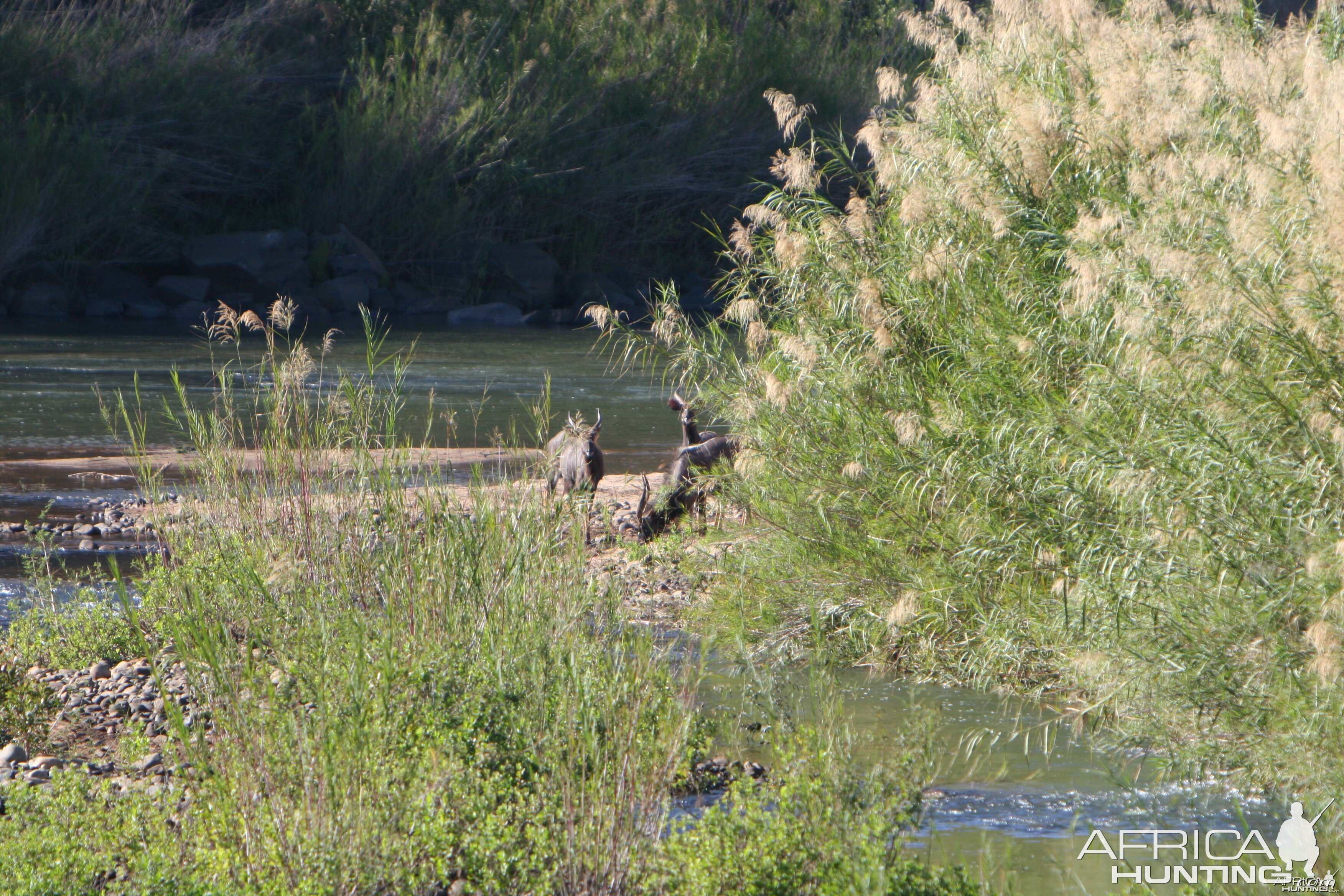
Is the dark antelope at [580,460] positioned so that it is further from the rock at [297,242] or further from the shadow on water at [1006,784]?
the rock at [297,242]

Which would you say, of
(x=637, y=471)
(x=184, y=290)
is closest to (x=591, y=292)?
(x=184, y=290)

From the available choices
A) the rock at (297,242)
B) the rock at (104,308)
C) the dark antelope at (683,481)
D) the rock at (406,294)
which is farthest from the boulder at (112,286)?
the dark antelope at (683,481)

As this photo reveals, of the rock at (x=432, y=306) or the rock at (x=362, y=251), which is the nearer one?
the rock at (x=362, y=251)

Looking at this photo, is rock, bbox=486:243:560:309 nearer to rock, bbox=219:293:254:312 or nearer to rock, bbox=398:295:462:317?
rock, bbox=398:295:462:317

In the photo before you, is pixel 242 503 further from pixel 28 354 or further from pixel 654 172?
pixel 654 172

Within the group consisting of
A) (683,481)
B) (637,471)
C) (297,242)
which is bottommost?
(637,471)

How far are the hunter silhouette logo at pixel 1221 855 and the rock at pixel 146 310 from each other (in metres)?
25.7

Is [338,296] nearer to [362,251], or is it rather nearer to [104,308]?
[362,251]

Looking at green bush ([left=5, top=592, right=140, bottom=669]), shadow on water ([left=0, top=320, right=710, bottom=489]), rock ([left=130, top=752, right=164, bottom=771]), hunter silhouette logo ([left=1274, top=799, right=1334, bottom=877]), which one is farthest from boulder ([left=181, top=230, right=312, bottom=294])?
hunter silhouette logo ([left=1274, top=799, right=1334, bottom=877])

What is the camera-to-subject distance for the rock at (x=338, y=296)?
28188 mm

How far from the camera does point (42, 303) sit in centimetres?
2717

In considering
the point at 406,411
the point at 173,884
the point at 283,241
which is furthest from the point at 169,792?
the point at 283,241

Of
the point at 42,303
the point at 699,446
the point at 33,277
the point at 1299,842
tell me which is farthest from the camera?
the point at 33,277

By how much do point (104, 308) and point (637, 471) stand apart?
58.3 ft
